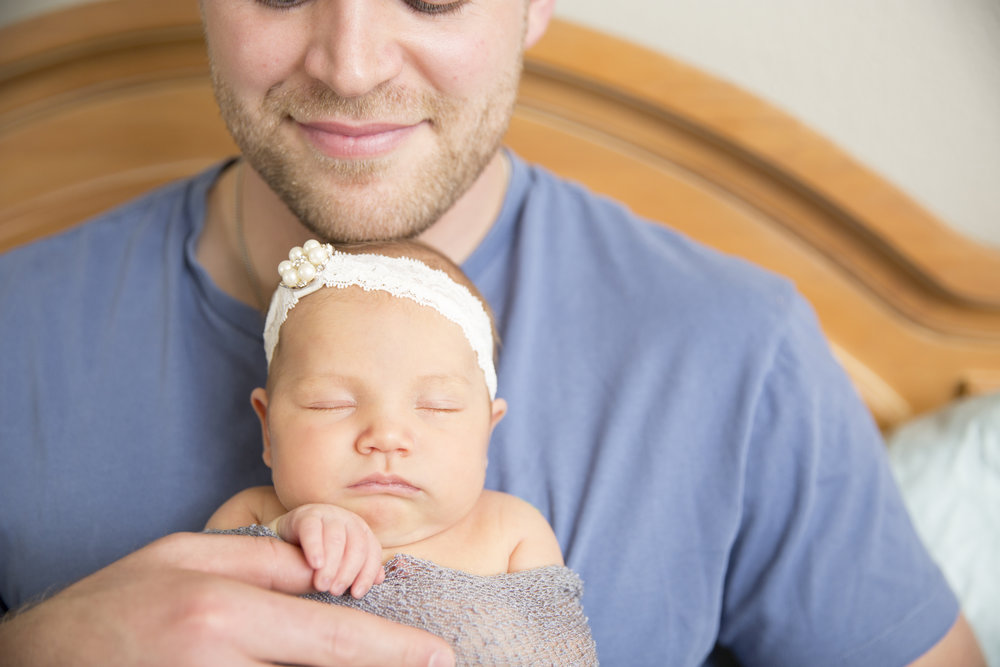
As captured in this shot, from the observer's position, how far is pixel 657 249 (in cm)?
150

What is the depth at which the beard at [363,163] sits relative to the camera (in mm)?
1260

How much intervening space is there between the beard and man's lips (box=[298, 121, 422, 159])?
1 centimetres

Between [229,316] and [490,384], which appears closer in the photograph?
[490,384]

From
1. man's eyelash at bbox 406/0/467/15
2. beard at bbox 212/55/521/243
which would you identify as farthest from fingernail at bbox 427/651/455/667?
man's eyelash at bbox 406/0/467/15

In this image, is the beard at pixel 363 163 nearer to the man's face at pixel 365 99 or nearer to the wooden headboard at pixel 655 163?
the man's face at pixel 365 99

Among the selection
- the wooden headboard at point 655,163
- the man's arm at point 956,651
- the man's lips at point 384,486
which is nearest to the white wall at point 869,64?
the wooden headboard at point 655,163

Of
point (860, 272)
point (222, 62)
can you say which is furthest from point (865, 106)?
point (222, 62)

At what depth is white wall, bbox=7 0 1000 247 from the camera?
1917 millimetres

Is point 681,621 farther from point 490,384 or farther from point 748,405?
point 490,384

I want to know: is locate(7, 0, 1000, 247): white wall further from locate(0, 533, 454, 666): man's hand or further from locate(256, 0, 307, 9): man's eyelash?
locate(0, 533, 454, 666): man's hand

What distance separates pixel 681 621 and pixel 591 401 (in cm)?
37

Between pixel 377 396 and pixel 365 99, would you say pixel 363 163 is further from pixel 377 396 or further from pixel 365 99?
pixel 377 396

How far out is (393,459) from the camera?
1.02 meters

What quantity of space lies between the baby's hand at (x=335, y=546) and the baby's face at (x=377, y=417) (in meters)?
0.05
